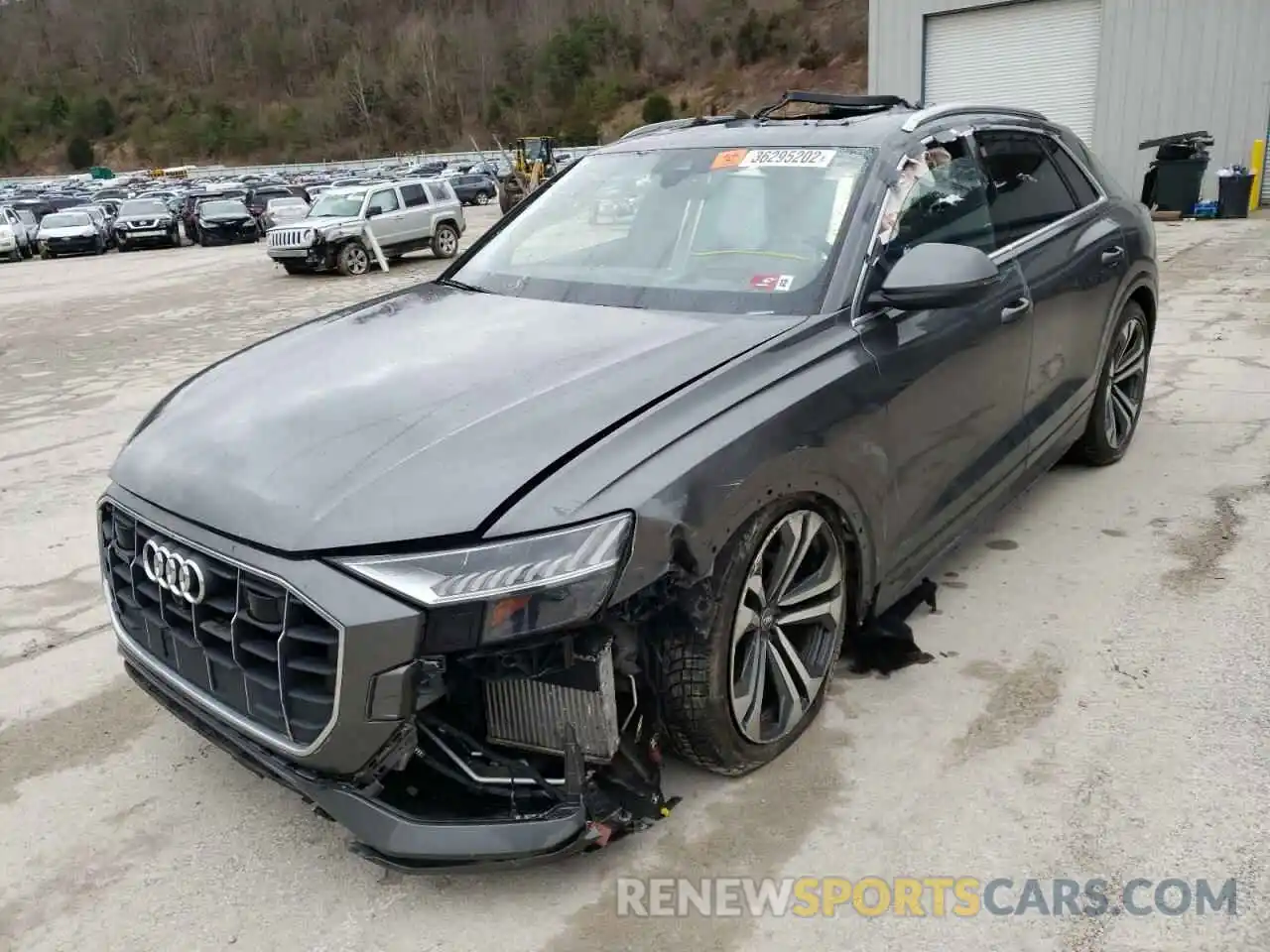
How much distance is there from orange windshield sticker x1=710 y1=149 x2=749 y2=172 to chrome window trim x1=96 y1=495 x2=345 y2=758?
6.93ft

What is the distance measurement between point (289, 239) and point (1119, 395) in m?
15.8

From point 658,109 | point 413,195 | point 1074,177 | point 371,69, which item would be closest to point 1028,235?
point 1074,177

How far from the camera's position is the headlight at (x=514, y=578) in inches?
82.4

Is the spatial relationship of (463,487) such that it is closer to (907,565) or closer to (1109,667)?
(907,565)

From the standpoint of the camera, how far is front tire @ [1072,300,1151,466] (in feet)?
15.4

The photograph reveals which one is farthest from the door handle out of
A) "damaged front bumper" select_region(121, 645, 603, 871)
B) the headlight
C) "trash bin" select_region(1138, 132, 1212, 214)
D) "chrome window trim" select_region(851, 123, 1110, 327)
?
"trash bin" select_region(1138, 132, 1212, 214)

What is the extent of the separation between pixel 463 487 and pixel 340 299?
13.3 meters

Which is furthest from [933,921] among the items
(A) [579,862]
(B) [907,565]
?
(B) [907,565]

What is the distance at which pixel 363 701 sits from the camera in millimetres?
2086

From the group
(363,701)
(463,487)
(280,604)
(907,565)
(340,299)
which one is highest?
(463,487)

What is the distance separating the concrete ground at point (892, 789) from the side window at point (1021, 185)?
1.28m

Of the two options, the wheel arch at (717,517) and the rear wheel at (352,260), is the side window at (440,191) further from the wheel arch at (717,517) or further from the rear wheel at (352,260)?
the wheel arch at (717,517)

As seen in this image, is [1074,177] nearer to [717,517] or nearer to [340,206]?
[717,517]

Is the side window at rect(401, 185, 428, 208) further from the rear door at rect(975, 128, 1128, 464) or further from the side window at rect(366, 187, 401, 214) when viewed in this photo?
the rear door at rect(975, 128, 1128, 464)
